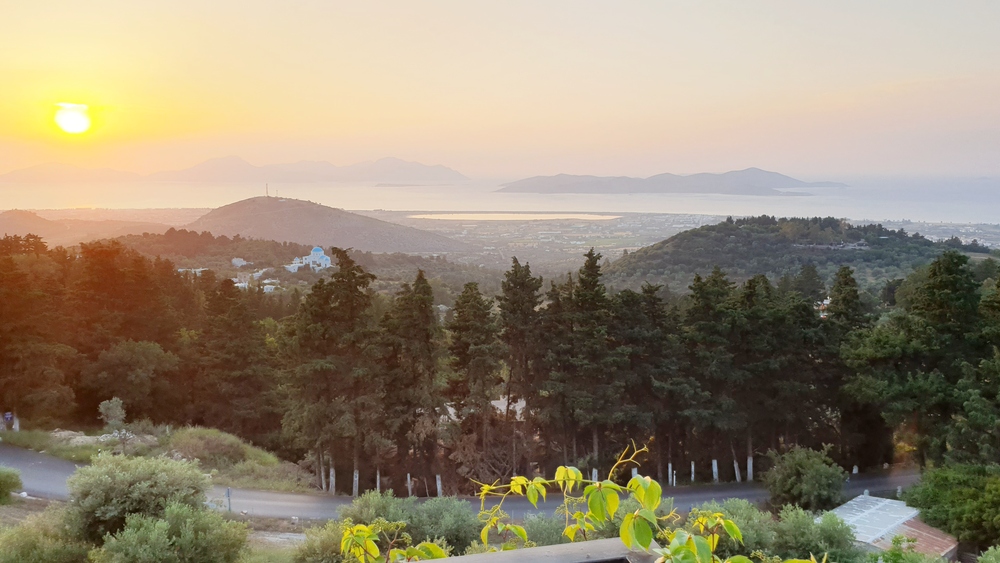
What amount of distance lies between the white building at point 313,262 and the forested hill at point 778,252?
1183 inches

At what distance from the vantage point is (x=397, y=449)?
62.4 ft

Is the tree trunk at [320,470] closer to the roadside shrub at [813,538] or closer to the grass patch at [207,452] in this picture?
the grass patch at [207,452]

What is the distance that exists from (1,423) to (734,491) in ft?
72.8

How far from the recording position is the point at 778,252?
176ft

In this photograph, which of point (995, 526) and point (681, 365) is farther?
point (681, 365)

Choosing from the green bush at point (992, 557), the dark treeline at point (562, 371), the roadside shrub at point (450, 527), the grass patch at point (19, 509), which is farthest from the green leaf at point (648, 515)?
the dark treeline at point (562, 371)

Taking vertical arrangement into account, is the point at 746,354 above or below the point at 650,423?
above

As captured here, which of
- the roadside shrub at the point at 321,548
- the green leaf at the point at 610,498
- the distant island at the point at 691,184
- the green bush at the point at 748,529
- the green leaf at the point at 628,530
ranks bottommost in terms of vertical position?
the green bush at the point at 748,529

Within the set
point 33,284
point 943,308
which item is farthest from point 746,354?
point 33,284

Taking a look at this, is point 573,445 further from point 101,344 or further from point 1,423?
point 1,423

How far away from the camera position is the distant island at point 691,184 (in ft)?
356

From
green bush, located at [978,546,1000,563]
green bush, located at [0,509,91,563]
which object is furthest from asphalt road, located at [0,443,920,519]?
green bush, located at [978,546,1000,563]

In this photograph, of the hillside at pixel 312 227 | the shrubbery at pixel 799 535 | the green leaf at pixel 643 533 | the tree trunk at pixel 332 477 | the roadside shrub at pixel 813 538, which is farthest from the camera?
the hillside at pixel 312 227

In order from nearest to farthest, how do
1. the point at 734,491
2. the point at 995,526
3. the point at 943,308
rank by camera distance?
the point at 995,526, the point at 943,308, the point at 734,491
